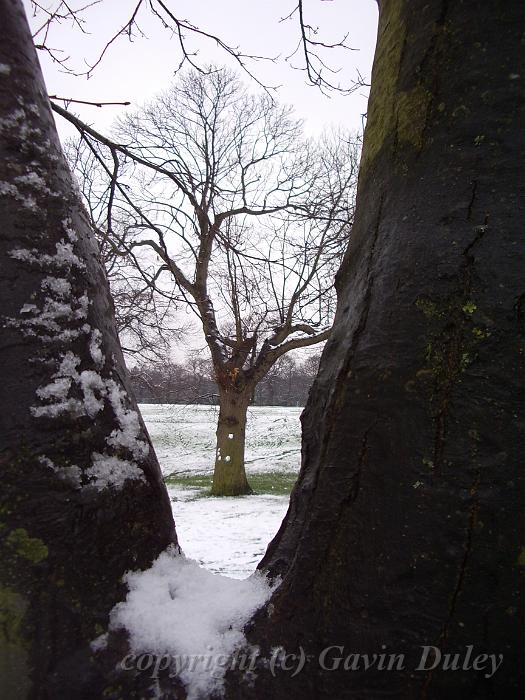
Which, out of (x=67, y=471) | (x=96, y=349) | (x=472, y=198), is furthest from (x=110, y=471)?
(x=472, y=198)

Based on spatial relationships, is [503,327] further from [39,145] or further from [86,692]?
[39,145]

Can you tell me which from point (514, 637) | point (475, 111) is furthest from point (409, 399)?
point (475, 111)

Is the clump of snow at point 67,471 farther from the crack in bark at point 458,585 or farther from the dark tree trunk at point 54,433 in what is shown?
the crack in bark at point 458,585

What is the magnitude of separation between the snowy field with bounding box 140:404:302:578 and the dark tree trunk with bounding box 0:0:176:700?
3623 millimetres

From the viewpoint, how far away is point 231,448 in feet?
31.8

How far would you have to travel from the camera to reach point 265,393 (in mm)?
42125

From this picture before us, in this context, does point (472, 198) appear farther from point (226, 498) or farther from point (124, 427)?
point (226, 498)

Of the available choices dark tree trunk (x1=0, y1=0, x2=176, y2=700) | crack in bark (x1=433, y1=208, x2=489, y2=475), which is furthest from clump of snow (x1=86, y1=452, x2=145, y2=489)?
crack in bark (x1=433, y1=208, x2=489, y2=475)

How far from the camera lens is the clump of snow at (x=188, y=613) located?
2.35ft

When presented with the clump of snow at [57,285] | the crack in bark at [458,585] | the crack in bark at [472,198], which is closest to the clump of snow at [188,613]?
the crack in bark at [458,585]

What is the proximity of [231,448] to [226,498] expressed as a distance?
110cm

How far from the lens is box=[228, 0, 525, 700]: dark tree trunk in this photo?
613 millimetres

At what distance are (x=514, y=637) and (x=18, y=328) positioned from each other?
895 millimetres

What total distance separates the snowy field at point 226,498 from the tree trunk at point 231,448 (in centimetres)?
42
